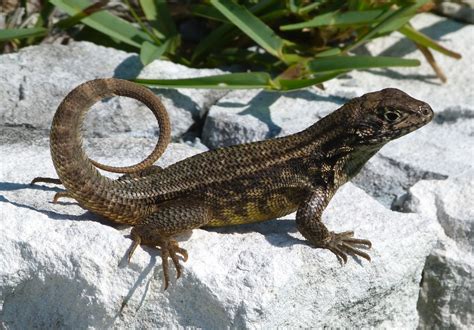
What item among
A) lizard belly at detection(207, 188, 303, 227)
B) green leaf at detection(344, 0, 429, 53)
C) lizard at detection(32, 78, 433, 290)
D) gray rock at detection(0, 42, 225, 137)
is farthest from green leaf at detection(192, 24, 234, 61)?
lizard belly at detection(207, 188, 303, 227)

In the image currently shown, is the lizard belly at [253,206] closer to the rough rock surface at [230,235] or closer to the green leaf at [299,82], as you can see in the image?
the rough rock surface at [230,235]

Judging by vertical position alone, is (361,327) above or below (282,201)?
below

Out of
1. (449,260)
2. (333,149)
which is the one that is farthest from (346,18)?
(449,260)

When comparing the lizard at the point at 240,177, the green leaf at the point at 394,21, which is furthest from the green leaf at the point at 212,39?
the lizard at the point at 240,177

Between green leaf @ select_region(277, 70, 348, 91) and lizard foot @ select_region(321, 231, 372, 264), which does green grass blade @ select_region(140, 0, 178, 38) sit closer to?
green leaf @ select_region(277, 70, 348, 91)

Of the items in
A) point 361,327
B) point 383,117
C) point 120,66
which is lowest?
point 361,327

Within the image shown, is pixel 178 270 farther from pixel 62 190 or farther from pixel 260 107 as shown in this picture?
pixel 260 107

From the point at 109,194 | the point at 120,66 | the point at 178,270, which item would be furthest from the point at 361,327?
the point at 120,66

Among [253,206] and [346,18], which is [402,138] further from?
[253,206]
